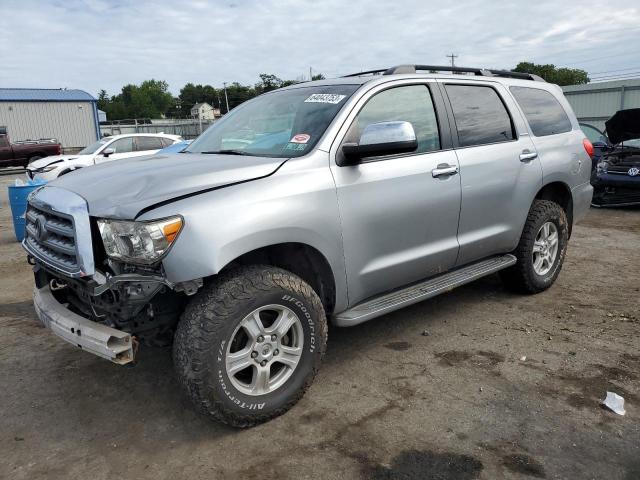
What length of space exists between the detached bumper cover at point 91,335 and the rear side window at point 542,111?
3792 millimetres

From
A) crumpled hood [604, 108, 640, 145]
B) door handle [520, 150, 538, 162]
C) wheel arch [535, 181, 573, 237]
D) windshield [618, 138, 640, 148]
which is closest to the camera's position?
door handle [520, 150, 538, 162]

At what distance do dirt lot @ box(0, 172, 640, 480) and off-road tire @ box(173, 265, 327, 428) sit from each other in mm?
163

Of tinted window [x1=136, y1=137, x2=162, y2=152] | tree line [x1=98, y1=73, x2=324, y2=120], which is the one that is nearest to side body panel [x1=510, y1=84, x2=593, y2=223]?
tinted window [x1=136, y1=137, x2=162, y2=152]

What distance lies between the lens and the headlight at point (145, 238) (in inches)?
103

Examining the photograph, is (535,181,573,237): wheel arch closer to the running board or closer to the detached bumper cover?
the running board

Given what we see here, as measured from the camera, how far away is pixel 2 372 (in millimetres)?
3736

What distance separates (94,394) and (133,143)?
1193 cm

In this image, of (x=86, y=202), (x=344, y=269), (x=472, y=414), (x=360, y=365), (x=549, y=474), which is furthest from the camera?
(x=360, y=365)

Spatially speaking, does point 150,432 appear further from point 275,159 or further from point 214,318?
point 275,159

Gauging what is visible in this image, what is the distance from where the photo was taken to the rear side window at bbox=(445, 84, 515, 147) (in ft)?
13.5

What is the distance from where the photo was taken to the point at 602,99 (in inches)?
845

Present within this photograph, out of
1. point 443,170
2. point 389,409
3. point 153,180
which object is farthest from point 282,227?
point 443,170

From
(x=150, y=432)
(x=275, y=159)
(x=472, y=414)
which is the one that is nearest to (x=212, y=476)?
(x=150, y=432)

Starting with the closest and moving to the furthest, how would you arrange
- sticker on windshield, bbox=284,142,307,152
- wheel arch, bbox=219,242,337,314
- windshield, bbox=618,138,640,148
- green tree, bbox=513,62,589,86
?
wheel arch, bbox=219,242,337,314
sticker on windshield, bbox=284,142,307,152
windshield, bbox=618,138,640,148
green tree, bbox=513,62,589,86
